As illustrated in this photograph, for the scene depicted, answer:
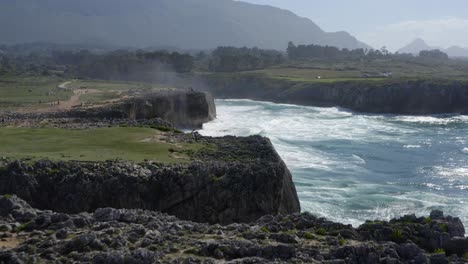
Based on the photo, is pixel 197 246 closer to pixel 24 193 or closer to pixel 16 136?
pixel 24 193

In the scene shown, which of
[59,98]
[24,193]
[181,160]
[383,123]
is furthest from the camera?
[383,123]

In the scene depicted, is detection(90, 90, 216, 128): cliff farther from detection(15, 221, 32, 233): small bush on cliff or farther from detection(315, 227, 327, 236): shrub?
detection(315, 227, 327, 236): shrub

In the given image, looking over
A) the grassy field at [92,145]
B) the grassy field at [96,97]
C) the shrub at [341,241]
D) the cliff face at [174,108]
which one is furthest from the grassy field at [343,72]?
the shrub at [341,241]

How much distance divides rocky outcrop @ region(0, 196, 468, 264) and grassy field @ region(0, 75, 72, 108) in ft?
138

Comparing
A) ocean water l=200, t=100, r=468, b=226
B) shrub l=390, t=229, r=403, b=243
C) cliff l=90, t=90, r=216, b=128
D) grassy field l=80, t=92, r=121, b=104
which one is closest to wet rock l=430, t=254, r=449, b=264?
shrub l=390, t=229, r=403, b=243

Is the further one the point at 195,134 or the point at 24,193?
the point at 195,134

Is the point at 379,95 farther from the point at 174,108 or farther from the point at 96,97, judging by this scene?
the point at 96,97

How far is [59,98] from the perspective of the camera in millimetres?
61375

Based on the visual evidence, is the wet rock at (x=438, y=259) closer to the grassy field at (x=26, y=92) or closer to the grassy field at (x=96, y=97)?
the grassy field at (x=96, y=97)

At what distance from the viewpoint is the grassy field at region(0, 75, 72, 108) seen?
56844 mm

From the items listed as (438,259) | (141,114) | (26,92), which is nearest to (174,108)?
(141,114)

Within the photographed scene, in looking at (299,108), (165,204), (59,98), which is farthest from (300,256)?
(299,108)

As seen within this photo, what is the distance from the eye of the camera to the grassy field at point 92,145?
26.0 metres

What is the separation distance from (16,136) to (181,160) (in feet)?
35.1
